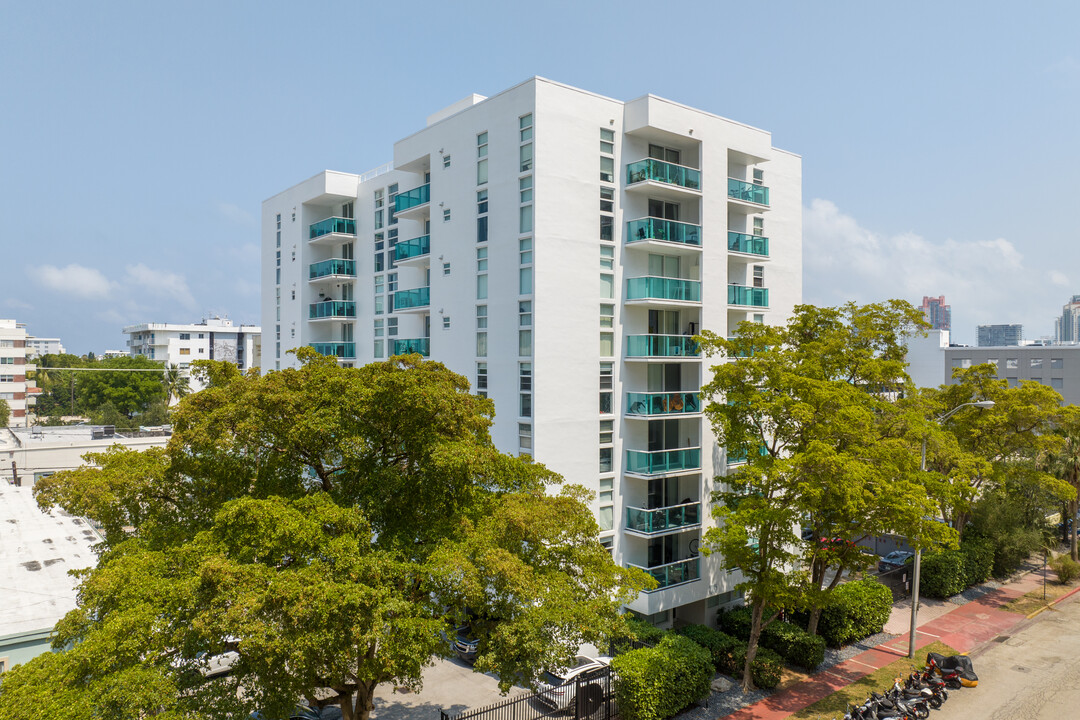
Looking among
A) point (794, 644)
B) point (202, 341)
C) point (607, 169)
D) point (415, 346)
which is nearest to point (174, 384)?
point (202, 341)

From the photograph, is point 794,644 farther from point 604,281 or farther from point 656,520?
point 604,281

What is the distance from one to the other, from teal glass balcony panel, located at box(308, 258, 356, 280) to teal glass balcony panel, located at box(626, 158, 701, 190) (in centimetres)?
1859

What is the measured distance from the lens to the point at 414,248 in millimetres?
31203

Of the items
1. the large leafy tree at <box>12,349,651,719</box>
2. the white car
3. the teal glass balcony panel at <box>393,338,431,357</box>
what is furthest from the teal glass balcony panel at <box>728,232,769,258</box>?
the white car

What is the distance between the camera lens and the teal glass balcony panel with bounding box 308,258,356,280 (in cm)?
3853

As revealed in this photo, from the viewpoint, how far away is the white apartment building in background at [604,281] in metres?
25.4

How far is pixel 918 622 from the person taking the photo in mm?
30266

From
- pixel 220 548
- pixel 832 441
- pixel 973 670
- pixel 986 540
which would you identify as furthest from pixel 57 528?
pixel 986 540

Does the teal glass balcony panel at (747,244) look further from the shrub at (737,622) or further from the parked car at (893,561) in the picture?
the parked car at (893,561)

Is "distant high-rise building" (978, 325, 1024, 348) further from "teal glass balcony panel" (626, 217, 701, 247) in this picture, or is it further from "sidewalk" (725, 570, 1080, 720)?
"teal glass balcony panel" (626, 217, 701, 247)

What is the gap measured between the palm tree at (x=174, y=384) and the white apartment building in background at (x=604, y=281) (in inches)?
2590

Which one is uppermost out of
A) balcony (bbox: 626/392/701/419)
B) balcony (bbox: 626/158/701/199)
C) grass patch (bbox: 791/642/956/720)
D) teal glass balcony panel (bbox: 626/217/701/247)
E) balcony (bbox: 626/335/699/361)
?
balcony (bbox: 626/158/701/199)

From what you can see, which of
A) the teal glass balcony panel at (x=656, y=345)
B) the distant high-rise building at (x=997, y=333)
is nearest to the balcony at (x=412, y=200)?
the teal glass balcony panel at (x=656, y=345)

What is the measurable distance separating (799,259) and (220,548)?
29.4 meters
